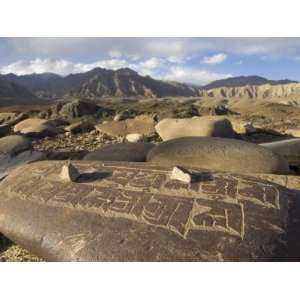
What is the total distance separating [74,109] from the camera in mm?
10781

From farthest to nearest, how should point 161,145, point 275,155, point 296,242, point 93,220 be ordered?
point 161,145 < point 275,155 < point 93,220 < point 296,242

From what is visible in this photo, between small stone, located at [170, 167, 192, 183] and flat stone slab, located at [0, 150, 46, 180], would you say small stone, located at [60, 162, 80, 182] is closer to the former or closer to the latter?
small stone, located at [170, 167, 192, 183]

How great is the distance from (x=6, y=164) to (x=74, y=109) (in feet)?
24.3

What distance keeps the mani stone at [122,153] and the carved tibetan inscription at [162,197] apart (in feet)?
3.35

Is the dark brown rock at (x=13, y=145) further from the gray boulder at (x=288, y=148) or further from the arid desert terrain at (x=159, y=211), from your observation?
the gray boulder at (x=288, y=148)

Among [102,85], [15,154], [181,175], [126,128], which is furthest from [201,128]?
[102,85]

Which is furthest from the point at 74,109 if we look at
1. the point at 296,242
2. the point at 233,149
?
the point at 296,242

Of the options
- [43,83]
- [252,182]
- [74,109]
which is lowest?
[43,83]

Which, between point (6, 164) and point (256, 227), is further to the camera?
point (6, 164)

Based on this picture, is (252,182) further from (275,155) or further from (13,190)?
(13,190)

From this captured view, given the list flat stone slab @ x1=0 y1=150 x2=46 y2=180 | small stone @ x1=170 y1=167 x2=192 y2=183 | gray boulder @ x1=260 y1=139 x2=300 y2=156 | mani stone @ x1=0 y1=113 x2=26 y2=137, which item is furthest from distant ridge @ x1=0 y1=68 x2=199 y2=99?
small stone @ x1=170 y1=167 x2=192 y2=183

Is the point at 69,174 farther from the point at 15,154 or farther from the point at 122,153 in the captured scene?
the point at 15,154

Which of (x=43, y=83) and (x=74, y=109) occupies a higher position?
(x=74, y=109)

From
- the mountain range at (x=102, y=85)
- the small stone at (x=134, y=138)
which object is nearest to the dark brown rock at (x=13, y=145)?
the small stone at (x=134, y=138)
